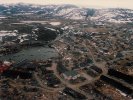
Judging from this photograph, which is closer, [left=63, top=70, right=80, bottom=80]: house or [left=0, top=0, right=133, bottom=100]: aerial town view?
[left=0, top=0, right=133, bottom=100]: aerial town view

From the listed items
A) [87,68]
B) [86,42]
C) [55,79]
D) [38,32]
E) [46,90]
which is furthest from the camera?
[38,32]

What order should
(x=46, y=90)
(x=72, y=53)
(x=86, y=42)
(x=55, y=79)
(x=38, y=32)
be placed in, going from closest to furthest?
(x=46, y=90) → (x=55, y=79) → (x=72, y=53) → (x=86, y=42) → (x=38, y=32)

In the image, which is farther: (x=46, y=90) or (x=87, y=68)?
(x=87, y=68)

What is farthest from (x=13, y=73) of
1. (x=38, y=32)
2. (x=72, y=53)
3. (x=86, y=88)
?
(x=38, y=32)

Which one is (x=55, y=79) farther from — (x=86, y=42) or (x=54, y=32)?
(x=54, y=32)

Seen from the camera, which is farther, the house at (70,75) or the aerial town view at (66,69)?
the house at (70,75)

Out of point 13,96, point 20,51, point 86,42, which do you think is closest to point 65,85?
point 13,96

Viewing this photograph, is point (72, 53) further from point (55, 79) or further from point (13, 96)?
point (13, 96)
